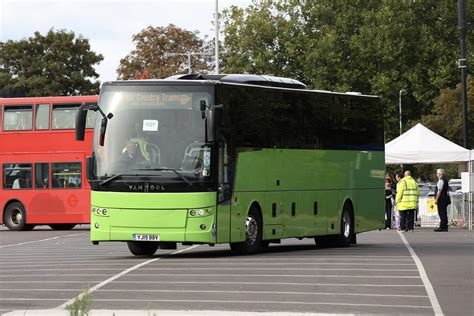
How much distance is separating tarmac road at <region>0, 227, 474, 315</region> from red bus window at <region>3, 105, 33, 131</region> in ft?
46.0

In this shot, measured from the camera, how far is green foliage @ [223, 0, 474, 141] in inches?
3155

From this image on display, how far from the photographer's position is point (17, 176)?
42.8m

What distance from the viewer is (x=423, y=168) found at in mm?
91125

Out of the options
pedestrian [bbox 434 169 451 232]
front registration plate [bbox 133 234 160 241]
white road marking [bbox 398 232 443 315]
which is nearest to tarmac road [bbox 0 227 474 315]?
white road marking [bbox 398 232 443 315]

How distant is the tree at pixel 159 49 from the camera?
96250 mm

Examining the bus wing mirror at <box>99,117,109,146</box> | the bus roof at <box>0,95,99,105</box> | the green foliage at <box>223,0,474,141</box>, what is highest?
the green foliage at <box>223,0,474,141</box>

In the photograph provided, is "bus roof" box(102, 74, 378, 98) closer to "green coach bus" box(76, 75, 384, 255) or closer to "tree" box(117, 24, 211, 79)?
"green coach bus" box(76, 75, 384, 255)

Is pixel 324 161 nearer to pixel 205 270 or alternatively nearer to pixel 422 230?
pixel 205 270

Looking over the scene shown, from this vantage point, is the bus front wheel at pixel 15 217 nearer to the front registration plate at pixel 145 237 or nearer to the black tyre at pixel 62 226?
the black tyre at pixel 62 226

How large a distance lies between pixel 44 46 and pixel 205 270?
8402 centimetres

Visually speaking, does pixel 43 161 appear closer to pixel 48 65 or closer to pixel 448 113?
pixel 448 113

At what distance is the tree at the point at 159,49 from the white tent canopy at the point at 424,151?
53858 mm

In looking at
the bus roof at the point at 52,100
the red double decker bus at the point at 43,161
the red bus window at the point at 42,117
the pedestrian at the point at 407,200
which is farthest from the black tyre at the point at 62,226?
the pedestrian at the point at 407,200

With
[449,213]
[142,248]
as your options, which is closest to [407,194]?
[449,213]
